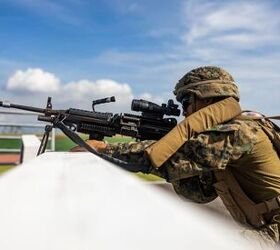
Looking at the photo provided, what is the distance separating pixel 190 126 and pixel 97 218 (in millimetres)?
2022

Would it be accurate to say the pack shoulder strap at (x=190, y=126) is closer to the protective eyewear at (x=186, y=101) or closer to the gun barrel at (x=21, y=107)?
the protective eyewear at (x=186, y=101)

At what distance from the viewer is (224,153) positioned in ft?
9.29

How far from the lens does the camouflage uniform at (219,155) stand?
284 cm

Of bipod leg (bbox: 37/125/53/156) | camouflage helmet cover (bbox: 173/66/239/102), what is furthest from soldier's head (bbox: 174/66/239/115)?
bipod leg (bbox: 37/125/53/156)

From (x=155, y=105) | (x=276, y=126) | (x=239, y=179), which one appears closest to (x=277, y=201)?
(x=239, y=179)

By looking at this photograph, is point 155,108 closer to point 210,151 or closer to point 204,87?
point 204,87

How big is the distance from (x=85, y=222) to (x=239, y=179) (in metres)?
2.33

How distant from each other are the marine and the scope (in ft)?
0.69

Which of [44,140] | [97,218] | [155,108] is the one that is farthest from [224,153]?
[97,218]

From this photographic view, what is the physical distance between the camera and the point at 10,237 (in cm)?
81

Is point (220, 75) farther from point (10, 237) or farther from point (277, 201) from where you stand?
point (10, 237)

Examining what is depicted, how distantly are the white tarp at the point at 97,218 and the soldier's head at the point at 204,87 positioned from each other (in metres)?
2.16

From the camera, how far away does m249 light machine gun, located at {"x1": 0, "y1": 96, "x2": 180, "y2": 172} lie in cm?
356

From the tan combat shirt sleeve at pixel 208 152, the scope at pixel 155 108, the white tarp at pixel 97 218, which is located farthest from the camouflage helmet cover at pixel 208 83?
the white tarp at pixel 97 218
